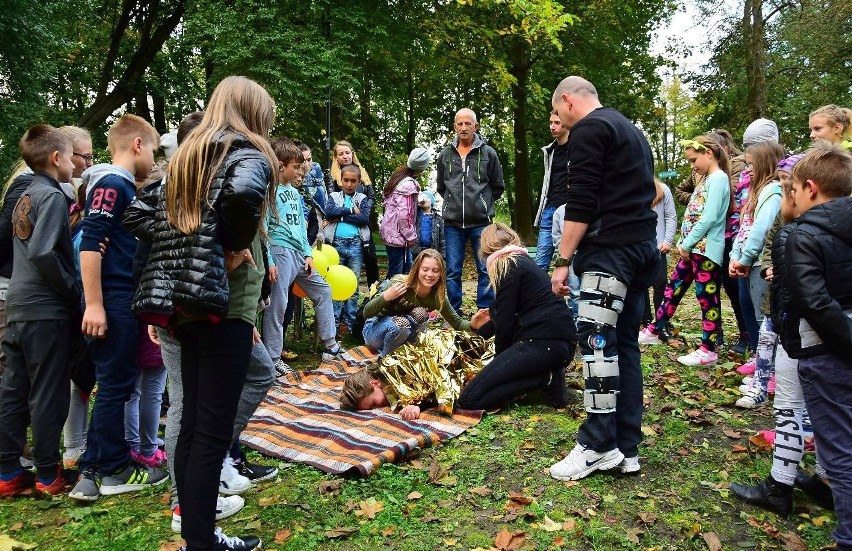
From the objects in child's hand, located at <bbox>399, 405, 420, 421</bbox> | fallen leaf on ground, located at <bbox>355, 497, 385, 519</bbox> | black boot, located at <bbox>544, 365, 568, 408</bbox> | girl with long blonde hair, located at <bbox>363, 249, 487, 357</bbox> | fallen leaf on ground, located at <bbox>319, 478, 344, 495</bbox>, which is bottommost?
fallen leaf on ground, located at <bbox>355, 497, 385, 519</bbox>

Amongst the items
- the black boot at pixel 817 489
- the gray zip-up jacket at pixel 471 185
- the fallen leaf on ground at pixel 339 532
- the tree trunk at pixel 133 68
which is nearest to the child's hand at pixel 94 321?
the fallen leaf on ground at pixel 339 532

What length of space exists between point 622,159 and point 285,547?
2.70 meters

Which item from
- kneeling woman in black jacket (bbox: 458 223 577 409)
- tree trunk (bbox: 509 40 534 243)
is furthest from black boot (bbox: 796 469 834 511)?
tree trunk (bbox: 509 40 534 243)

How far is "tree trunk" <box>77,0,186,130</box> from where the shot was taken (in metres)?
14.2

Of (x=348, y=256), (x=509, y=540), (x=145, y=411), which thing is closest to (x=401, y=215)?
(x=348, y=256)

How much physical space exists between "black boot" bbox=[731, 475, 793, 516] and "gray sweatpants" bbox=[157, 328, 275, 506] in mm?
2654

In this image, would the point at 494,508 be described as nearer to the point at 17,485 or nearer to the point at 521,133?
the point at 17,485

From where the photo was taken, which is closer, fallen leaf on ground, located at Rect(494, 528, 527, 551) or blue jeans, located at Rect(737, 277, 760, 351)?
fallen leaf on ground, located at Rect(494, 528, 527, 551)

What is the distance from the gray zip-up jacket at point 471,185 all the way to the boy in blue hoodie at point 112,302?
165 inches

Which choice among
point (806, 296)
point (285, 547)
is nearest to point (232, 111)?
point (285, 547)

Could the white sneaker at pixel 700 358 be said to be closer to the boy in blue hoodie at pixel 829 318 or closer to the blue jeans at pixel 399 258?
the boy in blue hoodie at pixel 829 318

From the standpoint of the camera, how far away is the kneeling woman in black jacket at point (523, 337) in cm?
482

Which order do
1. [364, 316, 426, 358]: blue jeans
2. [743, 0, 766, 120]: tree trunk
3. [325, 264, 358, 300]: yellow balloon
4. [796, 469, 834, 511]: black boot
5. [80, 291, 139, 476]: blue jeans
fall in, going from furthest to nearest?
[743, 0, 766, 120]: tree trunk, [325, 264, 358, 300]: yellow balloon, [364, 316, 426, 358]: blue jeans, [80, 291, 139, 476]: blue jeans, [796, 469, 834, 511]: black boot

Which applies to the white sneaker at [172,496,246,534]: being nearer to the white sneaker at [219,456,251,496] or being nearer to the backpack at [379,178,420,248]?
the white sneaker at [219,456,251,496]
